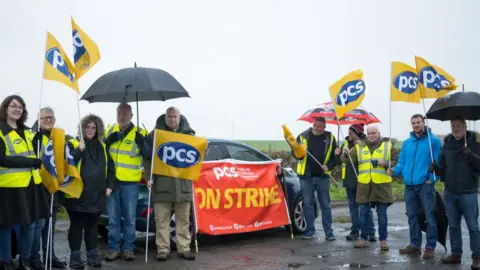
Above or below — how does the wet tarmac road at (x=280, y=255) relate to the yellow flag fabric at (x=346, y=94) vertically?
below

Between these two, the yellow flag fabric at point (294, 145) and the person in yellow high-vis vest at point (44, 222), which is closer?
the person in yellow high-vis vest at point (44, 222)

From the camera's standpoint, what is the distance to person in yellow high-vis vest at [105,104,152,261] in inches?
305

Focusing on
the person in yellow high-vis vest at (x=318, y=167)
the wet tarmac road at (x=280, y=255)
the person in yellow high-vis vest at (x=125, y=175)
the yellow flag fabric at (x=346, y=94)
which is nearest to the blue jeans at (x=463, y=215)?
the wet tarmac road at (x=280, y=255)

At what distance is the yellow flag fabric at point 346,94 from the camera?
9.35 m

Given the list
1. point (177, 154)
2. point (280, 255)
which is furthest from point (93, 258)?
point (280, 255)

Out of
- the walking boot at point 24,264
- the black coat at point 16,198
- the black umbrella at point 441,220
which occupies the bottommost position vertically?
the walking boot at point 24,264

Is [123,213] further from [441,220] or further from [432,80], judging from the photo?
[432,80]

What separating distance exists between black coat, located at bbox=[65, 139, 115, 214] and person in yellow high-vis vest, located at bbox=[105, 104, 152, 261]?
0.32m

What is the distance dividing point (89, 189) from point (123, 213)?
860 millimetres

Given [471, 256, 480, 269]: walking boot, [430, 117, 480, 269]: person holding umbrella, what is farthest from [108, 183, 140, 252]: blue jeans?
[471, 256, 480, 269]: walking boot

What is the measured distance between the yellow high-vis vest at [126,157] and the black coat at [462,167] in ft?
13.6

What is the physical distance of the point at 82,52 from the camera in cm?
735

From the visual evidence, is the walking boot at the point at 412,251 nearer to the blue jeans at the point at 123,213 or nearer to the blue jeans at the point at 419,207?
the blue jeans at the point at 419,207

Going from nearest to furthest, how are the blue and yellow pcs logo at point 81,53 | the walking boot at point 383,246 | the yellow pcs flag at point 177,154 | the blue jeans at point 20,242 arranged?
1. the blue jeans at point 20,242
2. the blue and yellow pcs logo at point 81,53
3. the yellow pcs flag at point 177,154
4. the walking boot at point 383,246
